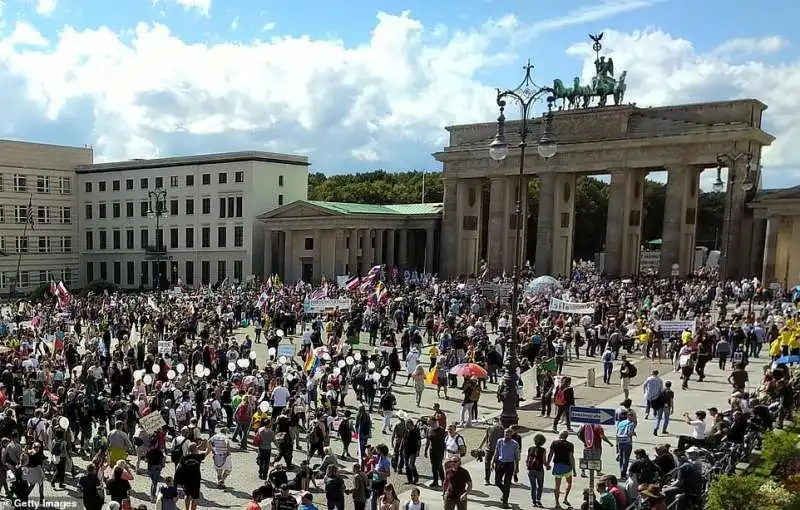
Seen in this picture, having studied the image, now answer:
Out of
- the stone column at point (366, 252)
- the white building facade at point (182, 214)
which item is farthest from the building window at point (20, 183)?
the stone column at point (366, 252)

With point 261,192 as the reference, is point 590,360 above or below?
below

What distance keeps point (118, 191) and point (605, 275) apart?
172 feet

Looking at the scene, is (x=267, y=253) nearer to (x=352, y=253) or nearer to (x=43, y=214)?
(x=352, y=253)

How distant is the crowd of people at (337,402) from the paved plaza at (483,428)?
0.65 ft

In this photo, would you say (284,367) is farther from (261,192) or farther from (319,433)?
(261,192)

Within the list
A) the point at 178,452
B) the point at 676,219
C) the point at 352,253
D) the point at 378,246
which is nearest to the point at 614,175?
the point at 676,219

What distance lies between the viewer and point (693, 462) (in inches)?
430

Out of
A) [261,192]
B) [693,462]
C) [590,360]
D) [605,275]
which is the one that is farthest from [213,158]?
[693,462]

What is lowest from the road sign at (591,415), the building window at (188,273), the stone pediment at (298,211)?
the building window at (188,273)

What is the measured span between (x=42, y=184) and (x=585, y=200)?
64834mm

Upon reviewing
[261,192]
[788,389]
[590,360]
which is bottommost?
[590,360]

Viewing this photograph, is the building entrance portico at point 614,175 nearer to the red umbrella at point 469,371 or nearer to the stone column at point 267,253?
the stone column at point 267,253

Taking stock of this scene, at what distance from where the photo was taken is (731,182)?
3988 cm

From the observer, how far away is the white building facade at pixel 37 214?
233 ft
